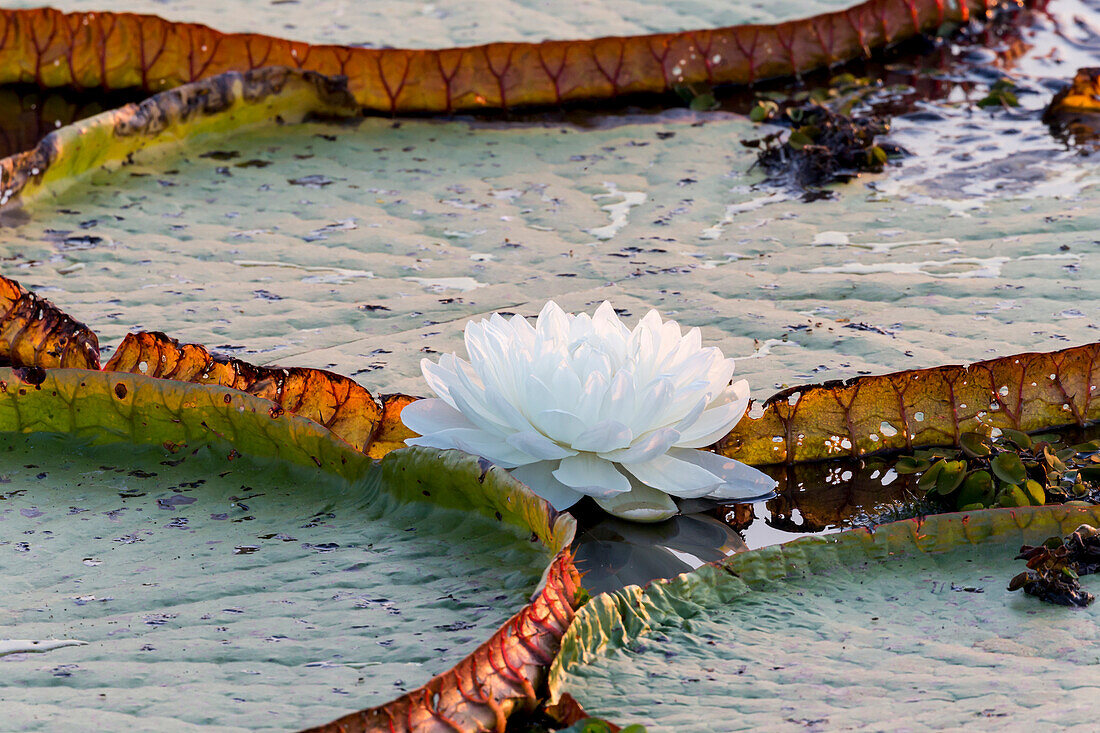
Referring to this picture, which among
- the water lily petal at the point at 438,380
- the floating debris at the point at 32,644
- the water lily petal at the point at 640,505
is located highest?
the water lily petal at the point at 438,380

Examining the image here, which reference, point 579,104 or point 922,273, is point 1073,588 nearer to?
point 922,273

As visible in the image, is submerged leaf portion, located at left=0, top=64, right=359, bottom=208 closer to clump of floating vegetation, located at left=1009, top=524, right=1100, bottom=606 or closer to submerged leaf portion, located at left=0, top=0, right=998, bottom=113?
submerged leaf portion, located at left=0, top=0, right=998, bottom=113

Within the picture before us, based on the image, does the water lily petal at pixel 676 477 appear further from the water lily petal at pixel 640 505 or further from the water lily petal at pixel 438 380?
the water lily petal at pixel 438 380

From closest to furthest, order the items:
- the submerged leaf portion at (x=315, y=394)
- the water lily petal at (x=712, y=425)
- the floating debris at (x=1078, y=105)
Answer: the water lily petal at (x=712, y=425)
the submerged leaf portion at (x=315, y=394)
the floating debris at (x=1078, y=105)

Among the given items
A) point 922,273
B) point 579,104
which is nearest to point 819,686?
point 922,273

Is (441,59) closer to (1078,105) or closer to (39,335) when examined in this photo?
(39,335)

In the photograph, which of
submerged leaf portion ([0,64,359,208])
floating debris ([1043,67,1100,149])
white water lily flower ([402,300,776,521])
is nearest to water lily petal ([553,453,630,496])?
white water lily flower ([402,300,776,521])

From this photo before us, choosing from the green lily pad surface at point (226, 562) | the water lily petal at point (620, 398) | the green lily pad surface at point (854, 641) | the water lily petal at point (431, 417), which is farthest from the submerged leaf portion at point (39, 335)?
the green lily pad surface at point (854, 641)
